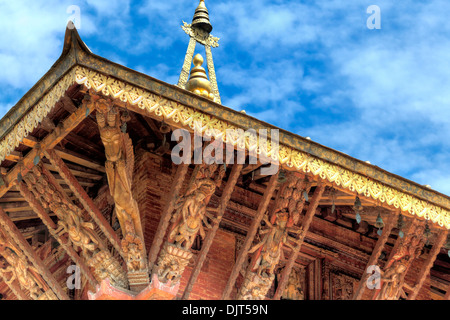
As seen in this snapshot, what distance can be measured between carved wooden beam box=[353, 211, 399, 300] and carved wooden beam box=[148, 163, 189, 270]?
273cm

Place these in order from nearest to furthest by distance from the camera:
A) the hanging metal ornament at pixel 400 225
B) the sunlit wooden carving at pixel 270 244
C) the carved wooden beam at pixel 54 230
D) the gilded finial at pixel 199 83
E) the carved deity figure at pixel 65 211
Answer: the carved deity figure at pixel 65 211 → the carved wooden beam at pixel 54 230 → the sunlit wooden carving at pixel 270 244 → the hanging metal ornament at pixel 400 225 → the gilded finial at pixel 199 83

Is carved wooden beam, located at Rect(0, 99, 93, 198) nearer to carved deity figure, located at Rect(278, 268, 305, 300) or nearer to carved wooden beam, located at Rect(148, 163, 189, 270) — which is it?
carved wooden beam, located at Rect(148, 163, 189, 270)

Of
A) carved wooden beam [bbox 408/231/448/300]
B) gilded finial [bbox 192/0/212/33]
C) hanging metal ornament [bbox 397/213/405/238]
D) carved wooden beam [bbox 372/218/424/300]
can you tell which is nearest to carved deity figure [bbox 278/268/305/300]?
carved wooden beam [bbox 372/218/424/300]

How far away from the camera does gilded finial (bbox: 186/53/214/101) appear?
11938 millimetres

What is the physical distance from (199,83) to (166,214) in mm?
2333

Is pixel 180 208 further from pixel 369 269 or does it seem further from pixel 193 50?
pixel 193 50

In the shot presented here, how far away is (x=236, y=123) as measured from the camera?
10188 millimetres

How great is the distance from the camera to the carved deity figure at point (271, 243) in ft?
35.6

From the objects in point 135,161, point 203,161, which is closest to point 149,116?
point 203,161

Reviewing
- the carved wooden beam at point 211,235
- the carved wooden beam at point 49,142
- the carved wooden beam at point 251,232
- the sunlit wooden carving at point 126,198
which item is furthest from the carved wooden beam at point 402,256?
the carved wooden beam at point 49,142

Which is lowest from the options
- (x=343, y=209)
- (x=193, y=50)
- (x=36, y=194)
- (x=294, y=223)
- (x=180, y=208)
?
(x=36, y=194)

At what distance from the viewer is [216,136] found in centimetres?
1001

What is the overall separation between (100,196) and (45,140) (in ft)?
5.92

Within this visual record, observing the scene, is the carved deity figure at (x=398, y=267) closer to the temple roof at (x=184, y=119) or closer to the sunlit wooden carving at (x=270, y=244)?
the temple roof at (x=184, y=119)
